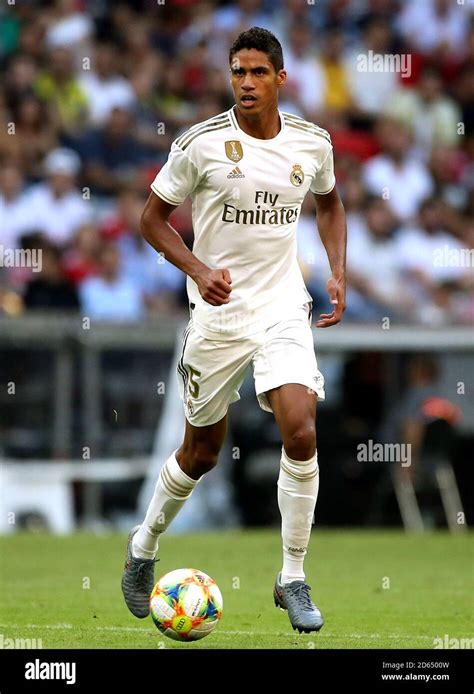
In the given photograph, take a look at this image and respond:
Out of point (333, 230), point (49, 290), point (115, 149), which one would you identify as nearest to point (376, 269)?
point (115, 149)

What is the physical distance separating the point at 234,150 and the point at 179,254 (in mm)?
594

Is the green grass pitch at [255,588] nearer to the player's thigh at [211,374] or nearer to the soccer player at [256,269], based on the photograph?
the soccer player at [256,269]

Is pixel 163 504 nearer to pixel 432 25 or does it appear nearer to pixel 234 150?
pixel 234 150

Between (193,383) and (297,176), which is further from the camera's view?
(193,383)

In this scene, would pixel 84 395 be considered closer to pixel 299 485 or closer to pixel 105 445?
pixel 105 445

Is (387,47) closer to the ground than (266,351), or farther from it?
farther from it

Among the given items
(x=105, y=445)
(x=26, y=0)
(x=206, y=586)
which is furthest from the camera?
(x=26, y=0)

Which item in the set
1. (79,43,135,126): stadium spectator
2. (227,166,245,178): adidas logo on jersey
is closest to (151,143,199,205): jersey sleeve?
(227,166,245,178): adidas logo on jersey

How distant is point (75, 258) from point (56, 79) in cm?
283

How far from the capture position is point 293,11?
19219 millimetres

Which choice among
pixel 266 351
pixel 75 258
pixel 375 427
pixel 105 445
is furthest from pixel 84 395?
pixel 266 351

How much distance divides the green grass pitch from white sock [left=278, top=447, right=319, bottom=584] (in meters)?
0.36

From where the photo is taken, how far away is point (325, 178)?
7.79 meters

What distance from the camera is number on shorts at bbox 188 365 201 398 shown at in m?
7.57
